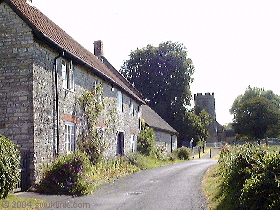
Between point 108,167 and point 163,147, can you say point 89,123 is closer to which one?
point 108,167

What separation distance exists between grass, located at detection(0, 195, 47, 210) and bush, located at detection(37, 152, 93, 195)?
66.3 inches

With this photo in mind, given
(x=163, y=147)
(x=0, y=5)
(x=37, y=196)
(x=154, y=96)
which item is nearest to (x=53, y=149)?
(x=37, y=196)

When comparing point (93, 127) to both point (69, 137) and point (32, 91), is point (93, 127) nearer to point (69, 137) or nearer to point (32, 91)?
point (69, 137)

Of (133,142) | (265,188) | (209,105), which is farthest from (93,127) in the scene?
(209,105)

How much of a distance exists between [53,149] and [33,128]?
1.54m

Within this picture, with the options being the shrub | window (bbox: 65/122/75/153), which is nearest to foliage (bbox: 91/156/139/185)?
window (bbox: 65/122/75/153)

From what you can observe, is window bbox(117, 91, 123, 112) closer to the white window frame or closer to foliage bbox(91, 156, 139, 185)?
the white window frame

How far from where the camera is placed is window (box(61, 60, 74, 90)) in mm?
13320

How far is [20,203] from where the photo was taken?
804 centimetres

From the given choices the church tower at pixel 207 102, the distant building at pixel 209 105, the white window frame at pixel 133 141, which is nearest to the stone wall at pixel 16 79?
the white window frame at pixel 133 141

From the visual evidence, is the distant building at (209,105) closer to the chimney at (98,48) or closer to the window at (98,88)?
the chimney at (98,48)

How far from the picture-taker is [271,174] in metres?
5.35

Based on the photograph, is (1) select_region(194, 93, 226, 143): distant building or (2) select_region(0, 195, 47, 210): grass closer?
(2) select_region(0, 195, 47, 210): grass

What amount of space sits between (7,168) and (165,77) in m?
39.3
